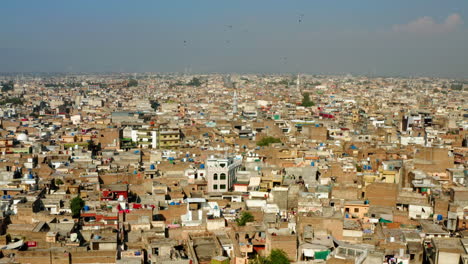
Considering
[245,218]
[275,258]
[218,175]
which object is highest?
[218,175]

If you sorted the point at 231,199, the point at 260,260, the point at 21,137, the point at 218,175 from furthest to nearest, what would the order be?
the point at 21,137 → the point at 218,175 → the point at 231,199 → the point at 260,260

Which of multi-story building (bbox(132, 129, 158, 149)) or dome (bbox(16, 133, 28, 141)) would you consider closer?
dome (bbox(16, 133, 28, 141))

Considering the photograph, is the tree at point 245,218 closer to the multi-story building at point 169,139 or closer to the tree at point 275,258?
the tree at point 275,258

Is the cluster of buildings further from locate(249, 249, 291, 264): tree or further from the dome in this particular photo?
locate(249, 249, 291, 264): tree

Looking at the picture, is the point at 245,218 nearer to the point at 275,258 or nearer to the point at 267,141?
the point at 275,258

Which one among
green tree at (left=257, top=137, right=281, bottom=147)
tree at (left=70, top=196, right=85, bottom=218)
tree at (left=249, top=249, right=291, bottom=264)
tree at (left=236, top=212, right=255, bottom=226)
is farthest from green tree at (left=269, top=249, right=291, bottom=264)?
green tree at (left=257, top=137, right=281, bottom=147)

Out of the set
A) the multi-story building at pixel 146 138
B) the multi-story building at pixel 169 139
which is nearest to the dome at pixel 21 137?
the multi-story building at pixel 146 138

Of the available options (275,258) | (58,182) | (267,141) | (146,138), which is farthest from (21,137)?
(275,258)

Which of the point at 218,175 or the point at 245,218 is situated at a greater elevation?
the point at 218,175

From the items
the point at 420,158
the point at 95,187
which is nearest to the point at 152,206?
the point at 95,187
